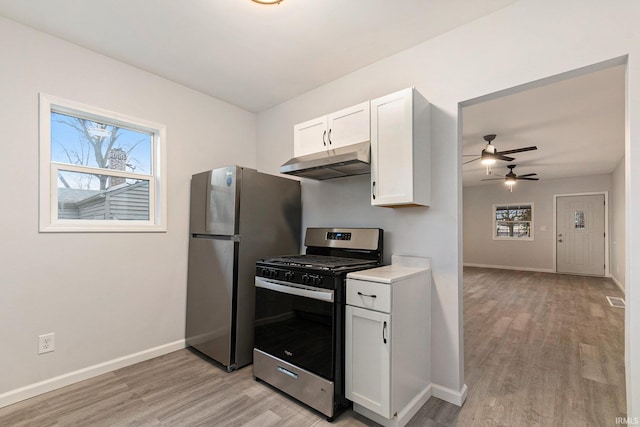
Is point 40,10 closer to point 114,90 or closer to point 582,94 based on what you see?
point 114,90

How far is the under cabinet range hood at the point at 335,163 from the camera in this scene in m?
2.16

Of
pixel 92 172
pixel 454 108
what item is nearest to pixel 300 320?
pixel 454 108

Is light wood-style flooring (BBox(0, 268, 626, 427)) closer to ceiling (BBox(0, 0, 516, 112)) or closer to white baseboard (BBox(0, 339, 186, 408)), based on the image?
white baseboard (BBox(0, 339, 186, 408))

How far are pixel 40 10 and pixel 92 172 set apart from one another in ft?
3.71

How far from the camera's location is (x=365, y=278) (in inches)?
71.8

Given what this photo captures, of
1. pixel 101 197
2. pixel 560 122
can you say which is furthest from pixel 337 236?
pixel 560 122

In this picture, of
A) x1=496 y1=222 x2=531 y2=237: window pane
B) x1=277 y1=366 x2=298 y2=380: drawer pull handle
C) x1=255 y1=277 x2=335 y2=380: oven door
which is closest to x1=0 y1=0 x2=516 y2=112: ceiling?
x1=255 y1=277 x2=335 y2=380: oven door

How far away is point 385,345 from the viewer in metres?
1.73

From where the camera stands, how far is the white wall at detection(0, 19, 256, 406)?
207 centimetres

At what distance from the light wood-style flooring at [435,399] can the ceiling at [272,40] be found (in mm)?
2341

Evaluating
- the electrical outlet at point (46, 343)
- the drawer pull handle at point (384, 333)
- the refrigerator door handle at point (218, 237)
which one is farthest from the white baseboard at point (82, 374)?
the drawer pull handle at point (384, 333)

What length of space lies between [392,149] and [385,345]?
1.27 metres

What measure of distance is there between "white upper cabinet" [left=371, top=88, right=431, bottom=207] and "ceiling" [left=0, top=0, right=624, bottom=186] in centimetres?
55

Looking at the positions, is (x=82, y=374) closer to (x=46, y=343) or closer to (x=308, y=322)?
(x=46, y=343)
